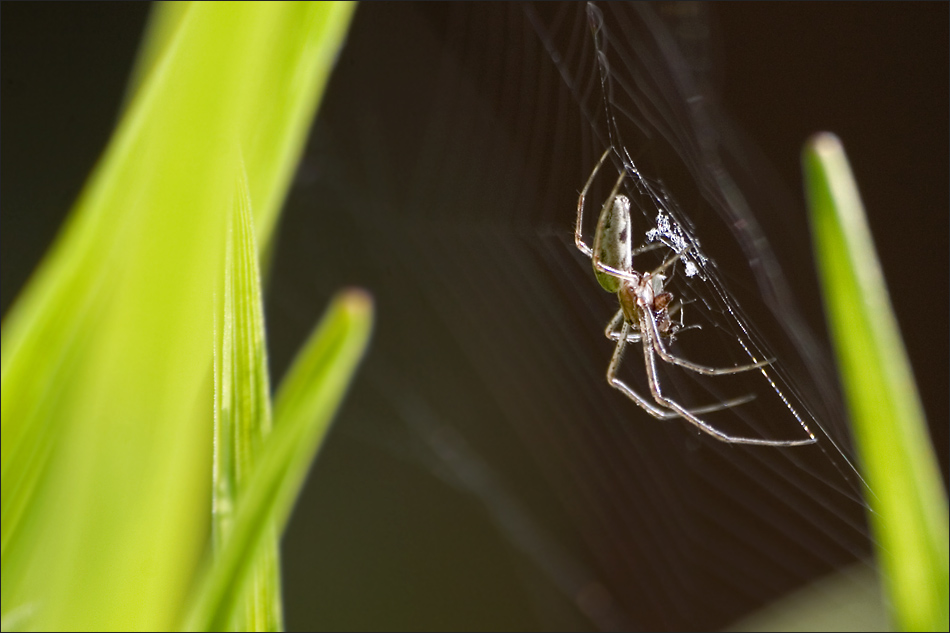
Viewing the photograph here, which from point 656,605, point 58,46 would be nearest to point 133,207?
point 58,46

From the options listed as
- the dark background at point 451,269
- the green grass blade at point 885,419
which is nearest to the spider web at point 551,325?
the dark background at point 451,269

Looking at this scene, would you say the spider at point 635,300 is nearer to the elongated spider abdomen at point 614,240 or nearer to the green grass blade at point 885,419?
the elongated spider abdomen at point 614,240

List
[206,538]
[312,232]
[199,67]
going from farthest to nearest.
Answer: [312,232]
[206,538]
[199,67]

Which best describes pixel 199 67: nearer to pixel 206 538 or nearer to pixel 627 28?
pixel 206 538

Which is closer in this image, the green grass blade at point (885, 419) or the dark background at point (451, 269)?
the green grass blade at point (885, 419)

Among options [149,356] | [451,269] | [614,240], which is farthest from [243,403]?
[451,269]

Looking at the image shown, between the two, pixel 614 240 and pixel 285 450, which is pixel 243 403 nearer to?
pixel 285 450
